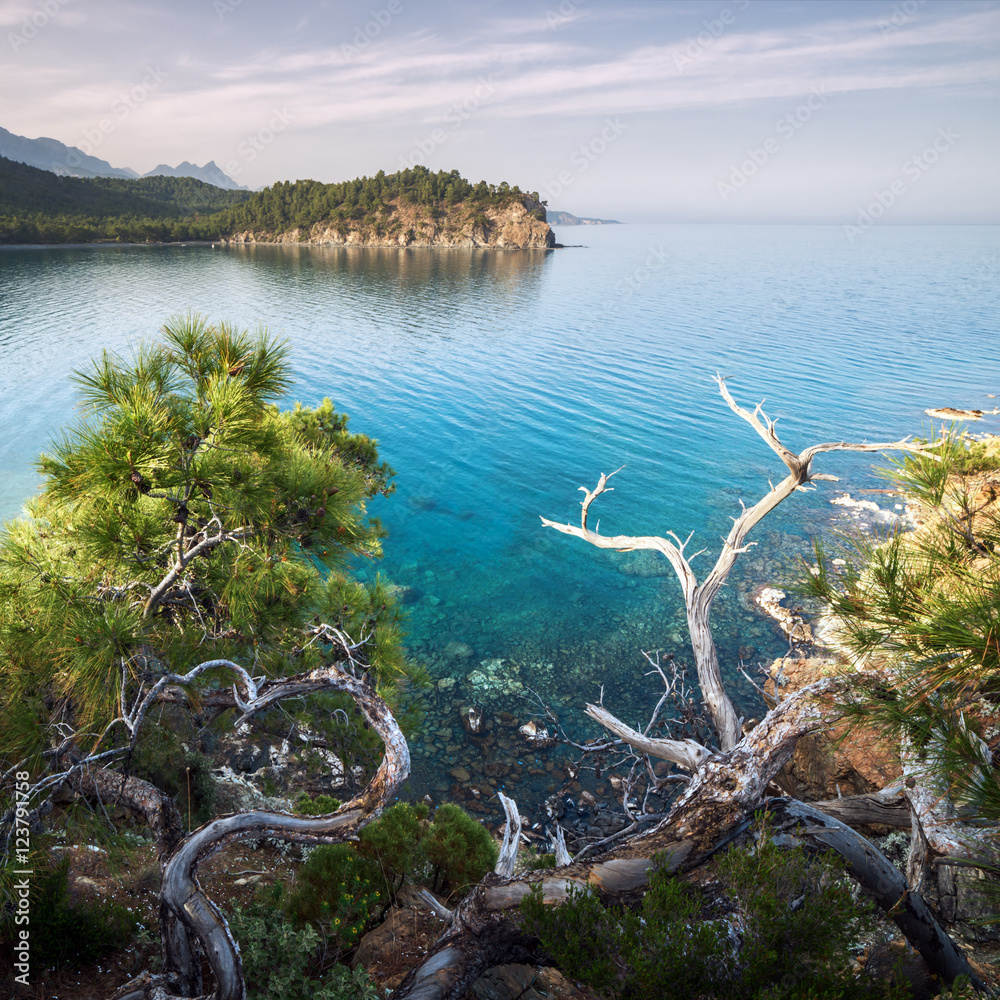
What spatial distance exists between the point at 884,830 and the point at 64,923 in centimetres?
812

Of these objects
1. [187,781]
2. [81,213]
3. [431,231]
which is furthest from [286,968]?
[431,231]

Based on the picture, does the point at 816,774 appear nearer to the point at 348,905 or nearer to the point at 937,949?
the point at 937,949

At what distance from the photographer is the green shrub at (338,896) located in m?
5.15

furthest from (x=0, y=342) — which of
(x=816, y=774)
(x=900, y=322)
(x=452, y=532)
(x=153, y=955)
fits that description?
(x=900, y=322)

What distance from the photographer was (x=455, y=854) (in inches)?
255

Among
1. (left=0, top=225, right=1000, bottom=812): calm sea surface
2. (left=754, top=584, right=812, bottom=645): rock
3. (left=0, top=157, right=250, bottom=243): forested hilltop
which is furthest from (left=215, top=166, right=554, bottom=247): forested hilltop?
(left=754, top=584, right=812, bottom=645): rock

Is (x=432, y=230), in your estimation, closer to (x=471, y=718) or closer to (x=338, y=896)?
(x=471, y=718)

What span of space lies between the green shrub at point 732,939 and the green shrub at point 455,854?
3402 mm

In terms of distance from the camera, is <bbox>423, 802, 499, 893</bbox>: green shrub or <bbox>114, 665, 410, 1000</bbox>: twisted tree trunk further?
<bbox>423, 802, 499, 893</bbox>: green shrub

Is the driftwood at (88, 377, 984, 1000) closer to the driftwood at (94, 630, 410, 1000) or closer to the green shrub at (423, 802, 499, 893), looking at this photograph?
the driftwood at (94, 630, 410, 1000)

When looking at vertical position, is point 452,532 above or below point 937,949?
below

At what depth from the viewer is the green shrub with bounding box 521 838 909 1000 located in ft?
9.50

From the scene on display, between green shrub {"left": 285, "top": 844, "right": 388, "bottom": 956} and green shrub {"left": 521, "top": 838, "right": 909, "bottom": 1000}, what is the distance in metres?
2.63

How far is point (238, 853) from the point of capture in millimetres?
7102
